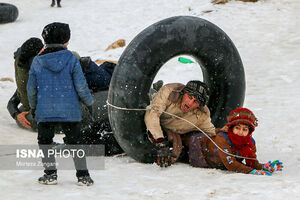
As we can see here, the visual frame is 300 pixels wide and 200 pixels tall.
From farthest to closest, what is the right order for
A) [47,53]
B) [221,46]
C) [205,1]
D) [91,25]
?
[91,25], [205,1], [221,46], [47,53]

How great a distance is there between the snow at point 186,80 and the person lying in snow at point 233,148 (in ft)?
0.44

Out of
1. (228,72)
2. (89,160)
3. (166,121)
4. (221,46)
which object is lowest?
(89,160)

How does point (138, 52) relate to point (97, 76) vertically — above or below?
above

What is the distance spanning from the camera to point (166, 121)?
15.6ft

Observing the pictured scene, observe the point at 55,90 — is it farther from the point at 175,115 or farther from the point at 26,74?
the point at 26,74

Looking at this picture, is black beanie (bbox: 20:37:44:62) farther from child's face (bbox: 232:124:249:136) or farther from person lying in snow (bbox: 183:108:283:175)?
child's face (bbox: 232:124:249:136)

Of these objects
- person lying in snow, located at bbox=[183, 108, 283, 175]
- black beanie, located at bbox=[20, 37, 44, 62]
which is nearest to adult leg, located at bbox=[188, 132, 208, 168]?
person lying in snow, located at bbox=[183, 108, 283, 175]

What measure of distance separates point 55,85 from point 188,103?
5.21ft

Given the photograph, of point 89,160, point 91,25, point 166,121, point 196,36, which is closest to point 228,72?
point 196,36

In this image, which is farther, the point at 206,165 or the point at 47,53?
the point at 206,165

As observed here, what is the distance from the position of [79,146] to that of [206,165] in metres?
1.49

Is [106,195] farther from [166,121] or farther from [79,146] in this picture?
[166,121]

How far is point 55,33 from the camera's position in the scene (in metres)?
3.53

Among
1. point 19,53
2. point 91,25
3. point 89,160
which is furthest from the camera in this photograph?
point 91,25
